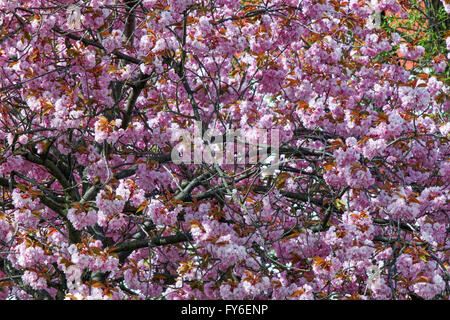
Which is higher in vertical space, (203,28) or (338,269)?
(203,28)

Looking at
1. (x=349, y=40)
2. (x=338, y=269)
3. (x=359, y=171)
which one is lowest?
(x=338, y=269)

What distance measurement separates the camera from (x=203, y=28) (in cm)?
457

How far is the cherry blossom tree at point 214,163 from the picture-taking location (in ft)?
12.4

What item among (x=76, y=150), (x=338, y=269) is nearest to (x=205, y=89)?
(x=76, y=150)

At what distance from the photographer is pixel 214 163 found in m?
3.83

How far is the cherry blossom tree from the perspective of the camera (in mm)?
3770

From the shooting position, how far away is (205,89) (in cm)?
497

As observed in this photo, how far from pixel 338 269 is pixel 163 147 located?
2.03 metres

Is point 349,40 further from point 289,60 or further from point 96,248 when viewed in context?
point 96,248

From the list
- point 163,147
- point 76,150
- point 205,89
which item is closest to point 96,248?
point 76,150
